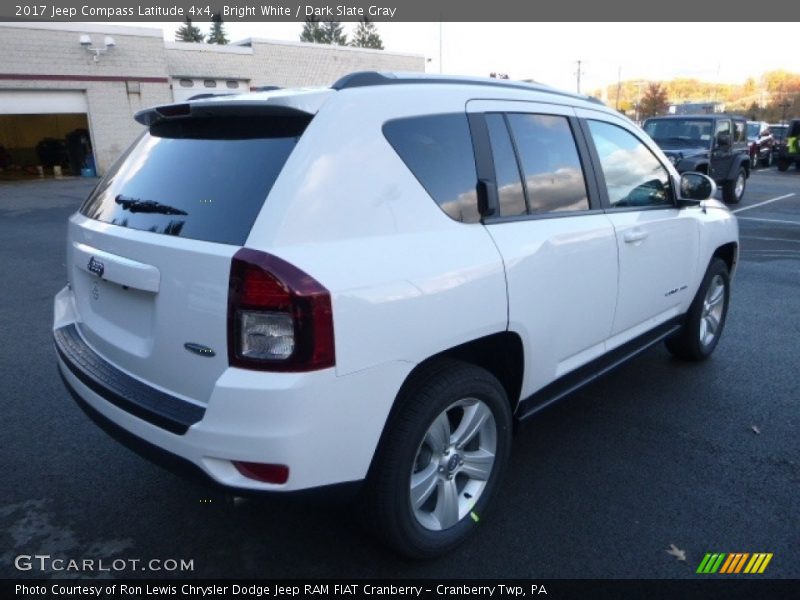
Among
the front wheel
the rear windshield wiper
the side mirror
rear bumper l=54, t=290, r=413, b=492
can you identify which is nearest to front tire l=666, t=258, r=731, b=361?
the side mirror

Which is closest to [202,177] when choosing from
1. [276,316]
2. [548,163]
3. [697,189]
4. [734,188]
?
[276,316]

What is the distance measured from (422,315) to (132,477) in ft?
6.43

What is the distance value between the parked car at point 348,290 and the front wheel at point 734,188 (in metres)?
13.3

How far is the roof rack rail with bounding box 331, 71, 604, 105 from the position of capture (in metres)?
2.35

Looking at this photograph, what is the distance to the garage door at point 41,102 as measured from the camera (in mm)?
21812

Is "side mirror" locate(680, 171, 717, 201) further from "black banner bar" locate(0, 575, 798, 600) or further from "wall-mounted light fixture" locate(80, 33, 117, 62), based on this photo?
"wall-mounted light fixture" locate(80, 33, 117, 62)

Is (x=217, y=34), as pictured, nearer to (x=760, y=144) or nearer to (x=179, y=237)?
(x=760, y=144)

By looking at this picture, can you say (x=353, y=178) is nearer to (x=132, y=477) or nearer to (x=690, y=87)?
(x=132, y=477)

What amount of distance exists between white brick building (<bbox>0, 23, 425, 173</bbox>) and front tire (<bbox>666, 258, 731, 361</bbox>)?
59.3 ft

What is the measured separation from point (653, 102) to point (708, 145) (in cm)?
5417

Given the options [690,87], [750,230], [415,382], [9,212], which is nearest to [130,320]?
[415,382]

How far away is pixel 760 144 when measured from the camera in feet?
81.8

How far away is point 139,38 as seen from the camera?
24141 millimetres

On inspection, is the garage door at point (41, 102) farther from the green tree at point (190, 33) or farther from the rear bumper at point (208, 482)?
the green tree at point (190, 33)
